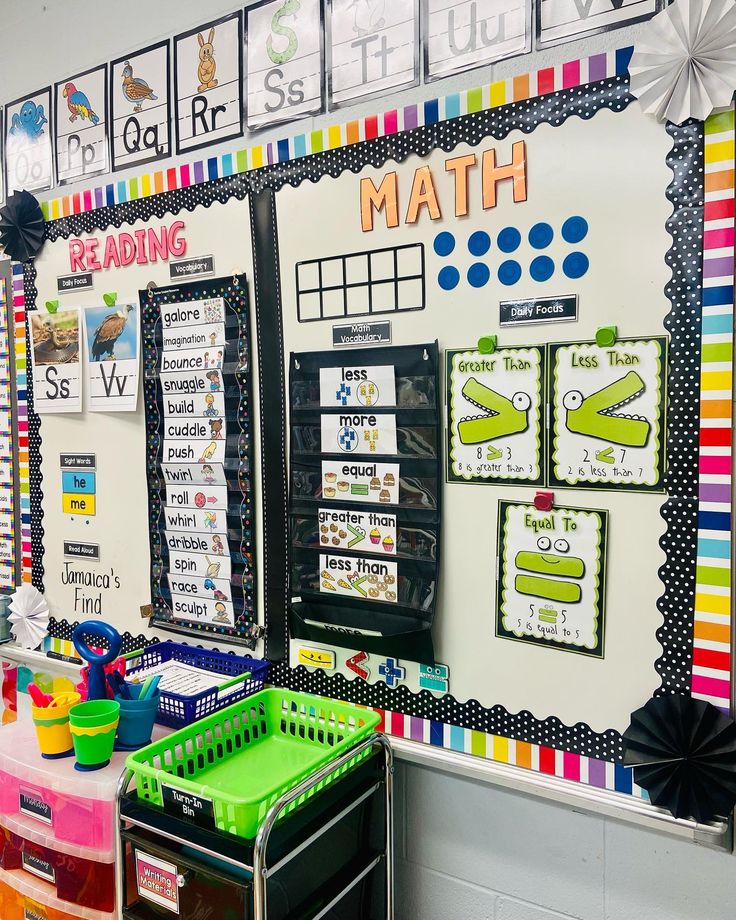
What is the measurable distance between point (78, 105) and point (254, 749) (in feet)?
5.63

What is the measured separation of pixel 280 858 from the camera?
41.7 inches

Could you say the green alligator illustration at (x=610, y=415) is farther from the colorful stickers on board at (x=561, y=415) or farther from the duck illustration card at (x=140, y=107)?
the duck illustration card at (x=140, y=107)

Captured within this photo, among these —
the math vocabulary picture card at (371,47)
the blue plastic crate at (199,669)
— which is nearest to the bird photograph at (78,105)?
the math vocabulary picture card at (371,47)

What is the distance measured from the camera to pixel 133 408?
1754 mm

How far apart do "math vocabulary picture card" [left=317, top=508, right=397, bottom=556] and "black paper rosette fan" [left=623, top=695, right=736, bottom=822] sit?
21.3 inches

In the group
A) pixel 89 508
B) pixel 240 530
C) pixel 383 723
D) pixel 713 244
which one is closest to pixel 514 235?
pixel 713 244

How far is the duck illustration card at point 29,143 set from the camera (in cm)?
198

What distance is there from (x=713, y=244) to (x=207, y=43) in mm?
1245

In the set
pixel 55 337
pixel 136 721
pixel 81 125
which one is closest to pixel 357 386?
pixel 136 721

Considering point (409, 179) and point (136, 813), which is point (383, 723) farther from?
point (409, 179)

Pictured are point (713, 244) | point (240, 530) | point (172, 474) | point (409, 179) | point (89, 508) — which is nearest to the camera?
point (713, 244)

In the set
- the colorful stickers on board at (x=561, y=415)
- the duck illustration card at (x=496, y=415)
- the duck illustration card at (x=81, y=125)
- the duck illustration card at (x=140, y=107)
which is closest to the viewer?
the colorful stickers on board at (x=561, y=415)

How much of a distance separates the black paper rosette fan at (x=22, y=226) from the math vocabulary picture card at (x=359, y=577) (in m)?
1.27

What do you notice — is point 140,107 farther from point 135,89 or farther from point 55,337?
point 55,337
